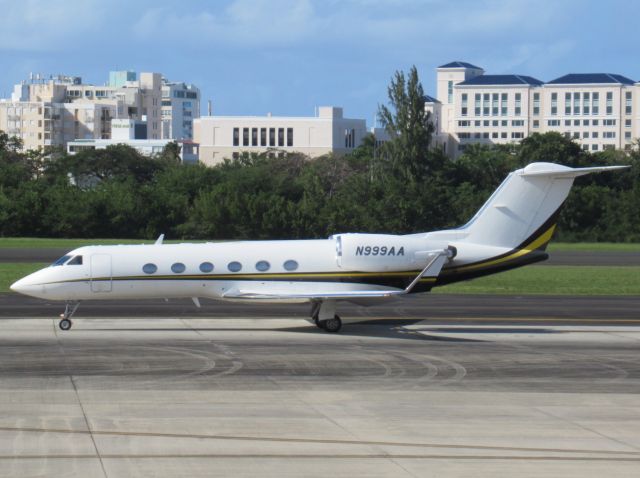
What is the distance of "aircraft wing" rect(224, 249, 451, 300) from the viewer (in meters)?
30.6

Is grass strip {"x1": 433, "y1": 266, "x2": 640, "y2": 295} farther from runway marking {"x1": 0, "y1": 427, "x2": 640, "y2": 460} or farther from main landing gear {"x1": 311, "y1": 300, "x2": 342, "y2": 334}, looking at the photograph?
runway marking {"x1": 0, "y1": 427, "x2": 640, "y2": 460}

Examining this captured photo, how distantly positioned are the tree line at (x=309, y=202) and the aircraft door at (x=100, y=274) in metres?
57.2

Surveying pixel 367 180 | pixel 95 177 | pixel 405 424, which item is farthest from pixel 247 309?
pixel 95 177

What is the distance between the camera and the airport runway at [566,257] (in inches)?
2517

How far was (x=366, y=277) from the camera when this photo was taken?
3155 cm

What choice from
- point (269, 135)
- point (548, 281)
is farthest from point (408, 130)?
point (269, 135)

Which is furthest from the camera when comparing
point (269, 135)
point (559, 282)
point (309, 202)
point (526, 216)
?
point (269, 135)

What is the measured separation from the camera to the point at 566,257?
70.6m

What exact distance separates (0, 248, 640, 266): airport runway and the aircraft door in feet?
101

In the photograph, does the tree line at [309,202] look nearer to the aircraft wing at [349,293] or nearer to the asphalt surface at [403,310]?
the asphalt surface at [403,310]

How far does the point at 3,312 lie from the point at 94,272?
5.80 meters

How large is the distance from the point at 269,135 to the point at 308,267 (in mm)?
149086

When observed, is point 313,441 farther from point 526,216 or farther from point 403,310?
point 403,310

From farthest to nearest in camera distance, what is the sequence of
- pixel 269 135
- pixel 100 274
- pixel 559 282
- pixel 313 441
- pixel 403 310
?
pixel 269 135 → pixel 559 282 → pixel 403 310 → pixel 100 274 → pixel 313 441
